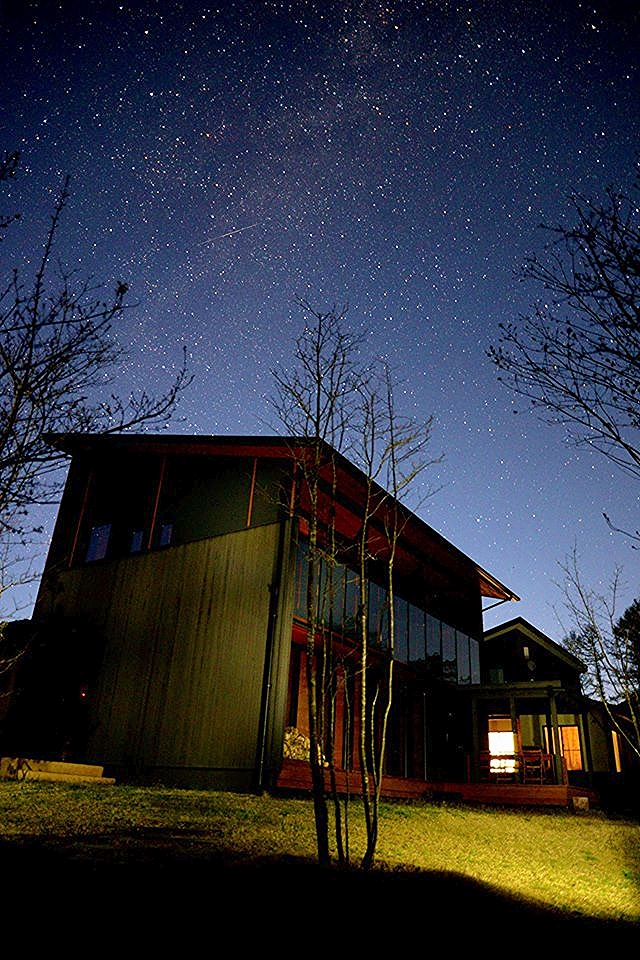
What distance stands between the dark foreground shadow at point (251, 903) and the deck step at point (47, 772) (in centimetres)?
687

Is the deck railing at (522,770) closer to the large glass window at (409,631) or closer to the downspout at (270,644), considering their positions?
the large glass window at (409,631)

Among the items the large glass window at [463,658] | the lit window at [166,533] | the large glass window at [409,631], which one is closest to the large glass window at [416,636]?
the large glass window at [409,631]

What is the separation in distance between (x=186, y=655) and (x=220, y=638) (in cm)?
96

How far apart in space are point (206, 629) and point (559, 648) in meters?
18.4

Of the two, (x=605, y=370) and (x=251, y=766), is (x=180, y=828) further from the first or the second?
(x=605, y=370)

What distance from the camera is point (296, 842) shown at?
7.70 metres

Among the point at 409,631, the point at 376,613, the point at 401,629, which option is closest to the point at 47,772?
the point at 376,613

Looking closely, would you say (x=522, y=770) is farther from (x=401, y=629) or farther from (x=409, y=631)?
(x=401, y=629)

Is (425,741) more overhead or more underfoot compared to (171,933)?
more overhead

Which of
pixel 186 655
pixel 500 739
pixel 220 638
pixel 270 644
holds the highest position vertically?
pixel 220 638

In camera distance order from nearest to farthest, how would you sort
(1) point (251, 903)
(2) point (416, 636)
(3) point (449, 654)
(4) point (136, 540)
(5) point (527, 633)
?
1. (1) point (251, 903)
2. (4) point (136, 540)
3. (2) point (416, 636)
4. (3) point (449, 654)
5. (5) point (527, 633)

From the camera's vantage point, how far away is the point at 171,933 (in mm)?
3898

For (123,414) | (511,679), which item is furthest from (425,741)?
(123,414)

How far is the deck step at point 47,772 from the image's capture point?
12273 mm
